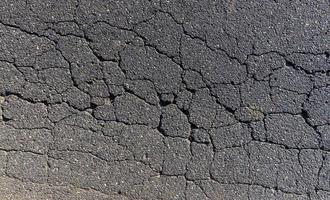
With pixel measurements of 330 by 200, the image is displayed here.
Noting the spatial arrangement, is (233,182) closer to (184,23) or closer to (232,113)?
(232,113)

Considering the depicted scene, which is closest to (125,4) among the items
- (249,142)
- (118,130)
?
(118,130)

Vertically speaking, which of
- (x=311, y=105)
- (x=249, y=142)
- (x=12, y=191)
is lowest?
(x=12, y=191)

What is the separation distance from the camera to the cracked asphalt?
3029 millimetres

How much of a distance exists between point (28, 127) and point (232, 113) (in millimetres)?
1304

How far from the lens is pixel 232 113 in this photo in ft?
10.2

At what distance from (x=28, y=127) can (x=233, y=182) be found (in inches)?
53.4

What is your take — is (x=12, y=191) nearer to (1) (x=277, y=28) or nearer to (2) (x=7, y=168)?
(2) (x=7, y=168)

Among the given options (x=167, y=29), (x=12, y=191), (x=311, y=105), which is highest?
(x=167, y=29)

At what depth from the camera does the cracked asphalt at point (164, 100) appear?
9.94 feet

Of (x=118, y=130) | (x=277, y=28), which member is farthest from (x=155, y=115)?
(x=277, y=28)

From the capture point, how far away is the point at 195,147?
3102 mm

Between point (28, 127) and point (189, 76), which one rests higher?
point (189, 76)

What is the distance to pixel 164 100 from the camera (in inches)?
122

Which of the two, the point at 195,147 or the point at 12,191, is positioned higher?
the point at 195,147
